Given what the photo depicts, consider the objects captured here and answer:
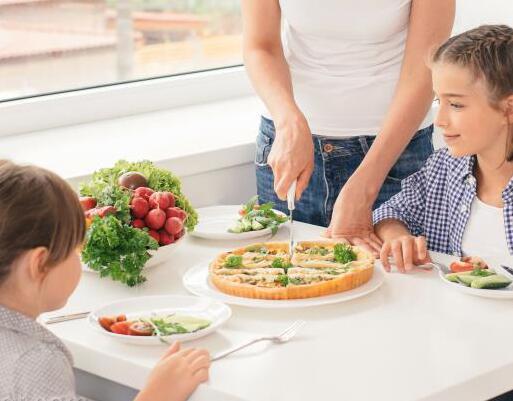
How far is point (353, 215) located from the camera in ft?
7.46

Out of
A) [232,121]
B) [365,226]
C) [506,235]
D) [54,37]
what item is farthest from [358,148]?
[54,37]

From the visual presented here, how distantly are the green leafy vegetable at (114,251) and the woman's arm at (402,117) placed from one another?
450mm

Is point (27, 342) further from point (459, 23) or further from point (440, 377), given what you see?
point (459, 23)

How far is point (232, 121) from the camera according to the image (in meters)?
3.17

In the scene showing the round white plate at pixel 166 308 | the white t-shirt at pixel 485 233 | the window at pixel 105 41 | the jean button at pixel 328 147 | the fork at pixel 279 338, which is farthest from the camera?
the window at pixel 105 41

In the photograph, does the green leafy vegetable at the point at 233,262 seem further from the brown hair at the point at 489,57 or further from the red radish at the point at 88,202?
the brown hair at the point at 489,57

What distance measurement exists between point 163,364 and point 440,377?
0.40 metres

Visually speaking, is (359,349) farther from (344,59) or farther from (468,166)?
(344,59)

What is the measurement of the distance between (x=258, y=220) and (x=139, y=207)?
1.10 feet

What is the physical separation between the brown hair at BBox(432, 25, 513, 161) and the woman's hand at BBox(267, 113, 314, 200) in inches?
12.1

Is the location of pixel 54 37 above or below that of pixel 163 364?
above

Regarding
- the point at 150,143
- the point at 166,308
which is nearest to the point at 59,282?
the point at 166,308

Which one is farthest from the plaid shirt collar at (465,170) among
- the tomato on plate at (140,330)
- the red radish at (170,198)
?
the tomato on plate at (140,330)

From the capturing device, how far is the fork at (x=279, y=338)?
1.68 metres
